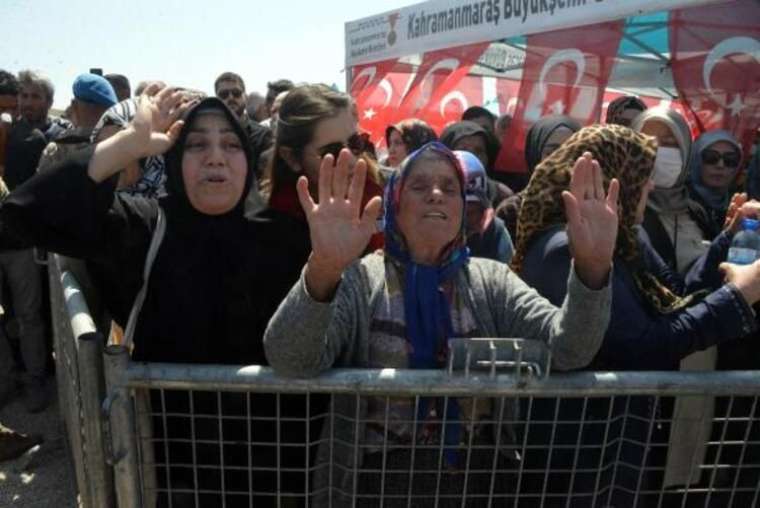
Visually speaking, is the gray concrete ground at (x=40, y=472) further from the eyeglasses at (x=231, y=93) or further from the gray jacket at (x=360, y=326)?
the eyeglasses at (x=231, y=93)

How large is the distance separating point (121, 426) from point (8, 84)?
222 inches

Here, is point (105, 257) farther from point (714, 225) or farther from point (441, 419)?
point (714, 225)

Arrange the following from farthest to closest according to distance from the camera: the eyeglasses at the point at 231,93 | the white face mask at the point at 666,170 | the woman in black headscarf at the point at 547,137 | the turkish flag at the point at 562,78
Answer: the turkish flag at the point at 562,78
the eyeglasses at the point at 231,93
the woman in black headscarf at the point at 547,137
the white face mask at the point at 666,170

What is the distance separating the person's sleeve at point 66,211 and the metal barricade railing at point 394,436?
0.44m

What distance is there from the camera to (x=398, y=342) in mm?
1738

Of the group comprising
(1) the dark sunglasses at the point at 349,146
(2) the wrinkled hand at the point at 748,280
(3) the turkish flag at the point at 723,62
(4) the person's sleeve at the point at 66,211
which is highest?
(3) the turkish flag at the point at 723,62

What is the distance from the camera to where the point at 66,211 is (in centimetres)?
176

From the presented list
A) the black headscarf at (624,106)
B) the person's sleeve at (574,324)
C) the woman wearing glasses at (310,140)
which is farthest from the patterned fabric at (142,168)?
the black headscarf at (624,106)

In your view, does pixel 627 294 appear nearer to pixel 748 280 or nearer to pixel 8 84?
pixel 748 280

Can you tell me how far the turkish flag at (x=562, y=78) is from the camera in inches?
243

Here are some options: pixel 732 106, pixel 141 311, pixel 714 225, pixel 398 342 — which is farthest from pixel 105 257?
pixel 732 106

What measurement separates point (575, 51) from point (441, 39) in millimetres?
2312

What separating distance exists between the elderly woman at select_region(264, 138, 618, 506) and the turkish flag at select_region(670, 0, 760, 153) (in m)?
4.22

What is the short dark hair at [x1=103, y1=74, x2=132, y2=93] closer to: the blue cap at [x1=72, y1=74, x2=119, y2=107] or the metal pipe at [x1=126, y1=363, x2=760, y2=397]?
the blue cap at [x1=72, y1=74, x2=119, y2=107]
